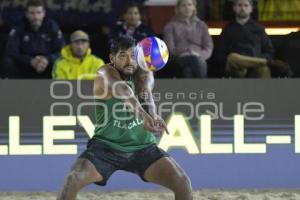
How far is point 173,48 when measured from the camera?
33.1 ft

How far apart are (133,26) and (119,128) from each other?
3358mm

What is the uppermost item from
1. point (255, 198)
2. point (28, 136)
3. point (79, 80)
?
point (79, 80)

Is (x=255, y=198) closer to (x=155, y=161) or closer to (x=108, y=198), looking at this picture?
(x=108, y=198)

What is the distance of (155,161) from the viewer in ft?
22.4

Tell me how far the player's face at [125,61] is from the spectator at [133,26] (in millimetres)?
3269

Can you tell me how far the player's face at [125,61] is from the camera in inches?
267

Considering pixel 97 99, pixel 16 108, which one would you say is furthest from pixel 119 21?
pixel 97 99

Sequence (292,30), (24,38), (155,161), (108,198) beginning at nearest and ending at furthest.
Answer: (155,161) → (108,198) → (24,38) → (292,30)

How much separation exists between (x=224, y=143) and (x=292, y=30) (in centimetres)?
260

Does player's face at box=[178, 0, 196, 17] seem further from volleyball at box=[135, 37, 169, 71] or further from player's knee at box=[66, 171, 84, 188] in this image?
player's knee at box=[66, 171, 84, 188]

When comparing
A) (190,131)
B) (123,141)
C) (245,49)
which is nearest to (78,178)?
(123,141)

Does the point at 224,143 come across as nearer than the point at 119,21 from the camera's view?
Yes

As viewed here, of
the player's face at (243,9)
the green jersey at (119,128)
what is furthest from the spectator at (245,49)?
the green jersey at (119,128)

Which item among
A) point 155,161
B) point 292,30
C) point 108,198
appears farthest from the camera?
point 292,30
